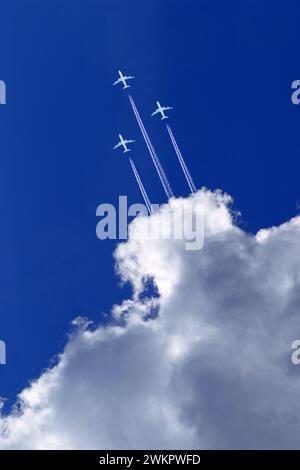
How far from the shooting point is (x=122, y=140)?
178 metres
